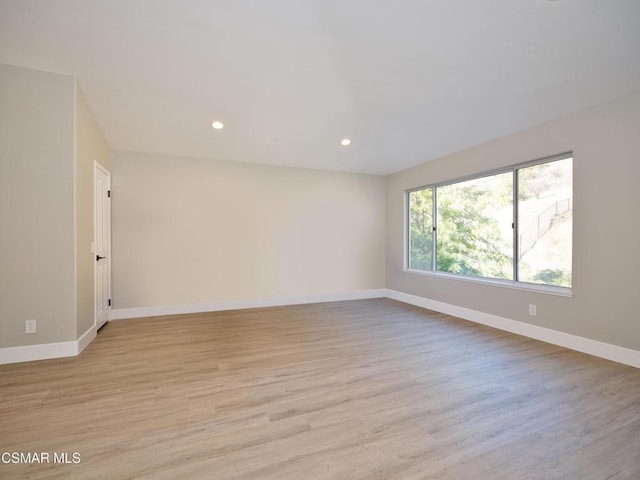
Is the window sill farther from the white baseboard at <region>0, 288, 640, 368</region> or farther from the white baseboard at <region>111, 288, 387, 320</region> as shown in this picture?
the white baseboard at <region>111, 288, 387, 320</region>

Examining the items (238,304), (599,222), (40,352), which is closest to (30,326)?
(40,352)

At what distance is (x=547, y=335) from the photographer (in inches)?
127

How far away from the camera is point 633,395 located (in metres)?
2.10

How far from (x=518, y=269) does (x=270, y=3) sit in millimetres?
3884

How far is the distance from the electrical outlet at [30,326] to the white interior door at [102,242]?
0.81 m

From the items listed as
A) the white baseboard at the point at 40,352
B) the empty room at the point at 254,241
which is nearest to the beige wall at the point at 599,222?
the empty room at the point at 254,241

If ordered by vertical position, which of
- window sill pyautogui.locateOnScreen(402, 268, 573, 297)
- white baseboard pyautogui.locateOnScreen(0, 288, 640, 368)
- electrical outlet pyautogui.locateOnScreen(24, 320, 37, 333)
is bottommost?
white baseboard pyautogui.locateOnScreen(0, 288, 640, 368)

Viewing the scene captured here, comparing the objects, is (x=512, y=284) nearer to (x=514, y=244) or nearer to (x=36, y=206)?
(x=514, y=244)

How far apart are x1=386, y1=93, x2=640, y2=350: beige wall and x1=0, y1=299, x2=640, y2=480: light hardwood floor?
1.28 ft

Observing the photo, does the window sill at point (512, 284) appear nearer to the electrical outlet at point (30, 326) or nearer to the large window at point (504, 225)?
the large window at point (504, 225)

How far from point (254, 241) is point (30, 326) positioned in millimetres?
2890

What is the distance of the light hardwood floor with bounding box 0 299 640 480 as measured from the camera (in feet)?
4.72

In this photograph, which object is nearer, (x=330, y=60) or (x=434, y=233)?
(x=330, y=60)

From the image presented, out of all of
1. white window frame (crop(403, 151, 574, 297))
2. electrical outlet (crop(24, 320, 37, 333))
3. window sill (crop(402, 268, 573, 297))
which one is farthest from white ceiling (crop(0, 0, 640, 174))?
electrical outlet (crop(24, 320, 37, 333))
